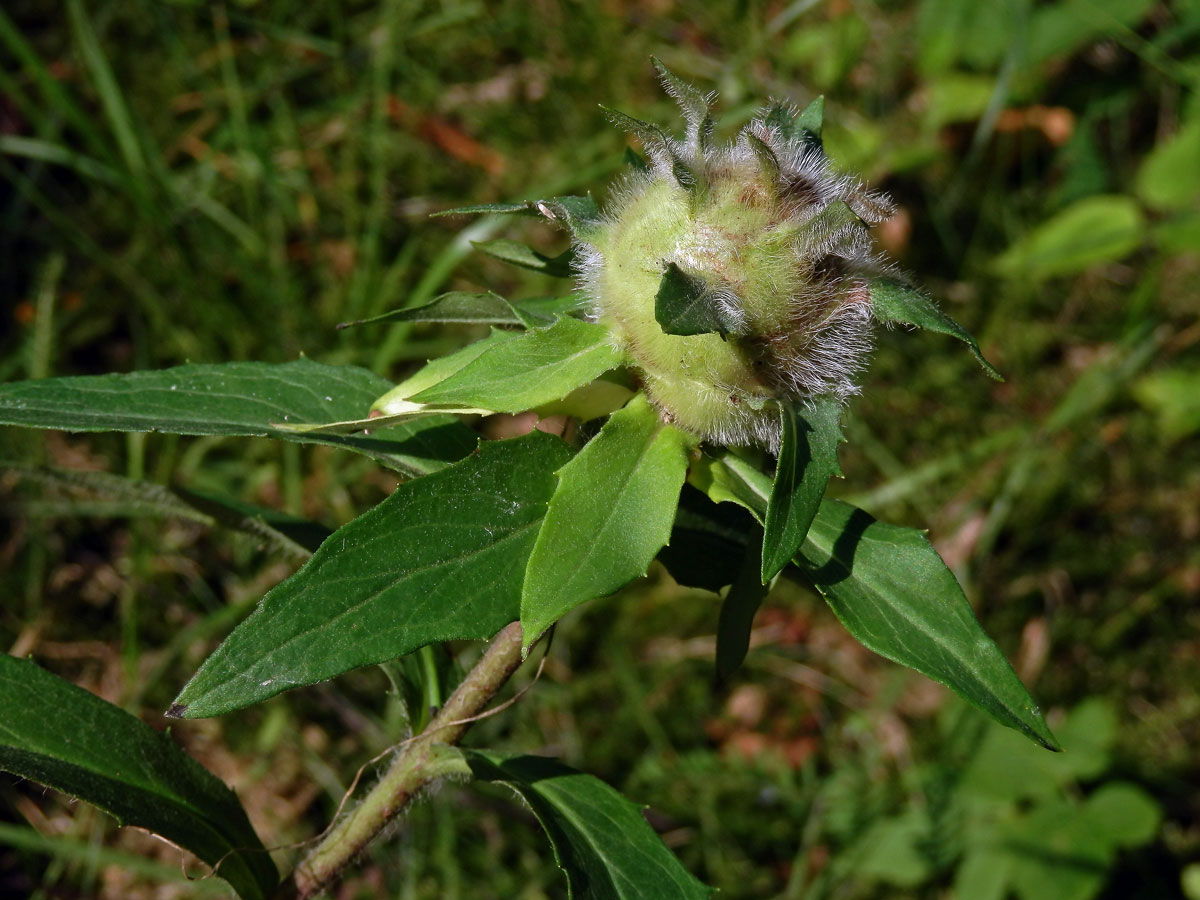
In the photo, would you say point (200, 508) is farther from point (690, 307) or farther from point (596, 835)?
point (690, 307)

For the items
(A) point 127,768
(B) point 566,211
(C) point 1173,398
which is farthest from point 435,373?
(C) point 1173,398

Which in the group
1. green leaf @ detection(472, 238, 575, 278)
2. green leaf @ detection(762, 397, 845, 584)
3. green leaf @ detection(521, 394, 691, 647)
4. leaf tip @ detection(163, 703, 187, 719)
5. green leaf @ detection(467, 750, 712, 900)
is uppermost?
green leaf @ detection(472, 238, 575, 278)

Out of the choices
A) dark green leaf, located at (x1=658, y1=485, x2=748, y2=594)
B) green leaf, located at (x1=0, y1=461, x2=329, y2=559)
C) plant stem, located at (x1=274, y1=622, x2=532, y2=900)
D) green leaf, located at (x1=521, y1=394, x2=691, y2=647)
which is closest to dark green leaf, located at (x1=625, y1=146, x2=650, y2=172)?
green leaf, located at (x1=521, y1=394, x2=691, y2=647)

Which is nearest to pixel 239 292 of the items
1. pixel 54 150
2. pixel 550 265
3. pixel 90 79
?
pixel 54 150

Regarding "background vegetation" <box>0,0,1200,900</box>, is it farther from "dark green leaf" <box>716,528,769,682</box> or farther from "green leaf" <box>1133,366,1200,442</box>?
"dark green leaf" <box>716,528,769,682</box>

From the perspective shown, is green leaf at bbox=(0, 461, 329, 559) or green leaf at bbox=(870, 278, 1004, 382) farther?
green leaf at bbox=(0, 461, 329, 559)

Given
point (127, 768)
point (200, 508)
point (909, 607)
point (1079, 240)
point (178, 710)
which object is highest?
point (909, 607)

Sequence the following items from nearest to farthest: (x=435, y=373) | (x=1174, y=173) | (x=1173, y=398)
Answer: (x=435, y=373)
(x=1173, y=398)
(x=1174, y=173)
